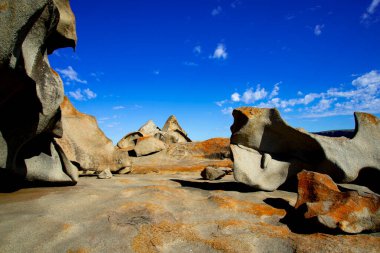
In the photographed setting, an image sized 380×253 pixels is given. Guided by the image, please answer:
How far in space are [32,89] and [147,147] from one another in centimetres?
668

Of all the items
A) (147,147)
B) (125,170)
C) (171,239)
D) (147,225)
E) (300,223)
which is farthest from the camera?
(147,147)

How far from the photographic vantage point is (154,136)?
1172 cm

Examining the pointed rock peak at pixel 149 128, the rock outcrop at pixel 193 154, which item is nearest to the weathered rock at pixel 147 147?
the rock outcrop at pixel 193 154

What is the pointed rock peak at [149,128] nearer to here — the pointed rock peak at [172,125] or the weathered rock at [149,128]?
the weathered rock at [149,128]

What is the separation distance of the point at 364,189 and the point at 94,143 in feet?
14.8

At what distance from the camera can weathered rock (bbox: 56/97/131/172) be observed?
513cm

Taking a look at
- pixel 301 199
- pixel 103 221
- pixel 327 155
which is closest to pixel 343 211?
pixel 301 199

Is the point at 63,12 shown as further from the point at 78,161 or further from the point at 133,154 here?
the point at 133,154

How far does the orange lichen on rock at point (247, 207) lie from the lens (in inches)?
115

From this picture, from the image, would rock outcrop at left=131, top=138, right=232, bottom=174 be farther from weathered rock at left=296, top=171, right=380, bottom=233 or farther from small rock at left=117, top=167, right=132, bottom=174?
weathered rock at left=296, top=171, right=380, bottom=233

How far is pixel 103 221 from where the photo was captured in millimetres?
2410

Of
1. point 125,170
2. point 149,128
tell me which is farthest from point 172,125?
point 125,170

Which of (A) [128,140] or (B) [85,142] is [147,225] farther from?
(A) [128,140]

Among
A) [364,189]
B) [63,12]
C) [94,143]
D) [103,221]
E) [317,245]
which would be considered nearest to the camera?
[317,245]
